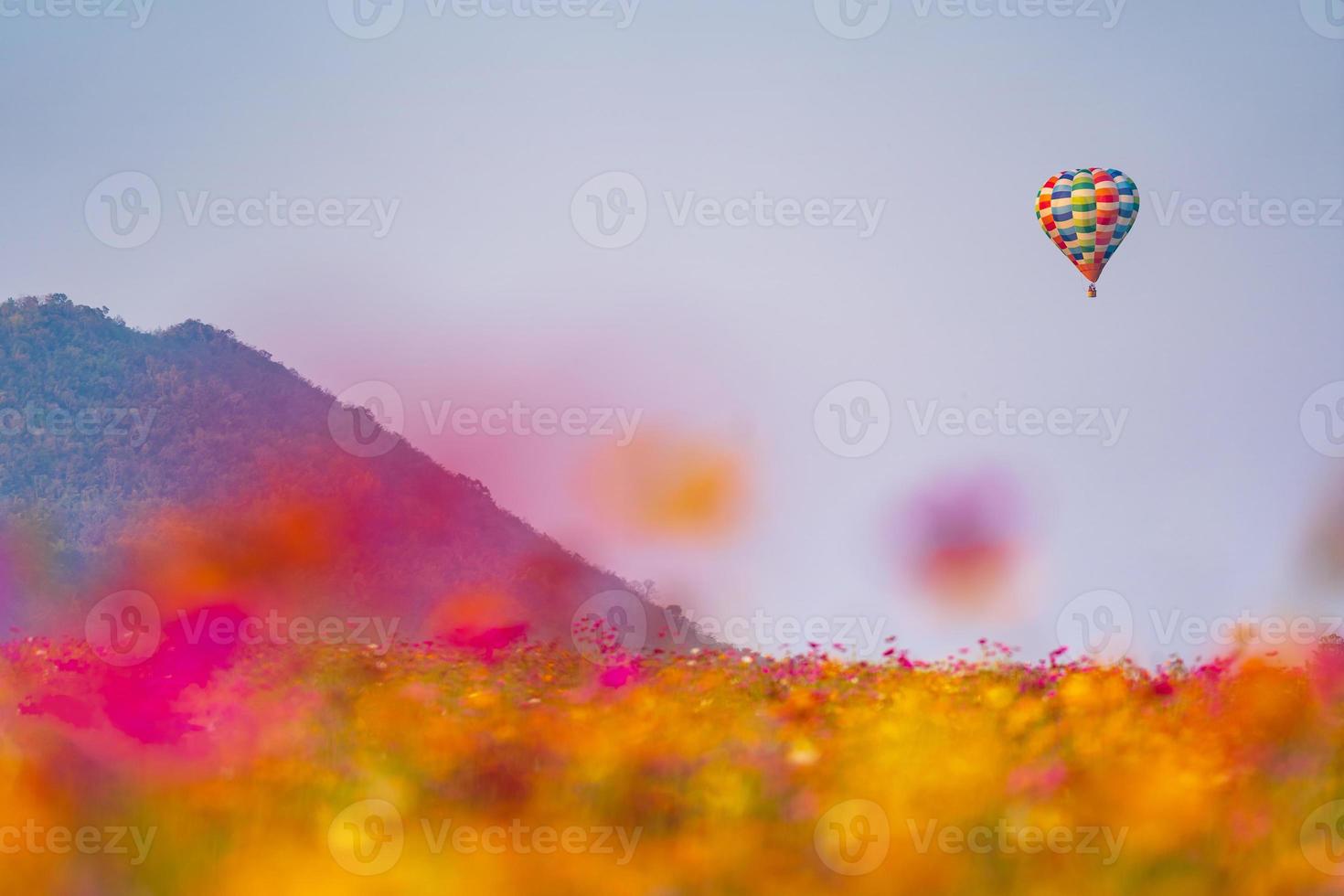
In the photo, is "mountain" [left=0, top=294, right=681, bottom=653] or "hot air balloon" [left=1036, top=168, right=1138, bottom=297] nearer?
"hot air balloon" [left=1036, top=168, right=1138, bottom=297]

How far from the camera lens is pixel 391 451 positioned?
179 ft

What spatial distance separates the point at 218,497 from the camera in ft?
155

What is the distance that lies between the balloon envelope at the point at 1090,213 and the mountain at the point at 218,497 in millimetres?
10571

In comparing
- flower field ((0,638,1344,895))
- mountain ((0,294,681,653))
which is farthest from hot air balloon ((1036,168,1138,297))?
flower field ((0,638,1344,895))

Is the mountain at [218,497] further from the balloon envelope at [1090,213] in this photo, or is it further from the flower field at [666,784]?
the flower field at [666,784]

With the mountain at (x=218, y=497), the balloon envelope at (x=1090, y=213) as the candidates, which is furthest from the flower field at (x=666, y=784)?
the mountain at (x=218, y=497)

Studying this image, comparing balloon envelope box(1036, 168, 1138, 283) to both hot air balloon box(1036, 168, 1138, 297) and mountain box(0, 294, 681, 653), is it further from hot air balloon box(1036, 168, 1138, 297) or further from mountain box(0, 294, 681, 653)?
mountain box(0, 294, 681, 653)

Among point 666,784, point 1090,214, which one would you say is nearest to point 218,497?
point 1090,214

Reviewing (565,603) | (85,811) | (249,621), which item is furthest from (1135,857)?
(565,603)

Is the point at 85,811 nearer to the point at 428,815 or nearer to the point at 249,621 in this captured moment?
the point at 428,815

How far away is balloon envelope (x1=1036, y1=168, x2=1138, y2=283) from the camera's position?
95.6ft

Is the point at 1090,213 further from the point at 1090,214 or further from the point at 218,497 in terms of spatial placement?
the point at 218,497

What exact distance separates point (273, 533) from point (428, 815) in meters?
37.1

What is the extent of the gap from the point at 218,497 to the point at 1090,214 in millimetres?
28718
